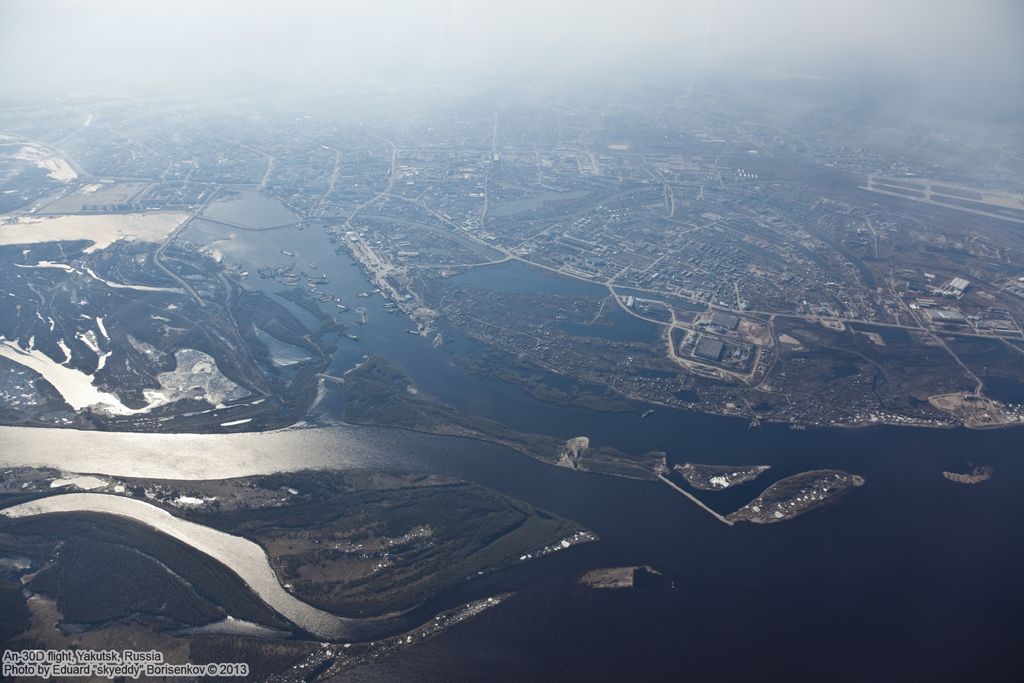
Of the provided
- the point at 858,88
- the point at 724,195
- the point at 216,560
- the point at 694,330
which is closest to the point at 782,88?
the point at 858,88

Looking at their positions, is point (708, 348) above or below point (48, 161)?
below

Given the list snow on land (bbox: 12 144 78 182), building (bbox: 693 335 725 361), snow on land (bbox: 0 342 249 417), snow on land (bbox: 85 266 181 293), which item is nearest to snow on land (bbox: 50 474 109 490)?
snow on land (bbox: 0 342 249 417)

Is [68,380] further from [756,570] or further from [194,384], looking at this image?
[756,570]

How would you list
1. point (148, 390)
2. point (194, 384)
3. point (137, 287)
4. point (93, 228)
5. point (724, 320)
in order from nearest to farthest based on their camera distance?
point (148, 390) < point (194, 384) < point (724, 320) < point (137, 287) < point (93, 228)

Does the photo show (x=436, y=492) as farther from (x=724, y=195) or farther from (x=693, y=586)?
(x=724, y=195)

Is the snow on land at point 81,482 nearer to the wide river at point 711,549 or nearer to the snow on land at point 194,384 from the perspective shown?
the wide river at point 711,549

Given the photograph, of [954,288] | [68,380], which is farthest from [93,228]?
[954,288]

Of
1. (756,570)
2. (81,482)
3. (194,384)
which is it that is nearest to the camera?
(756,570)
